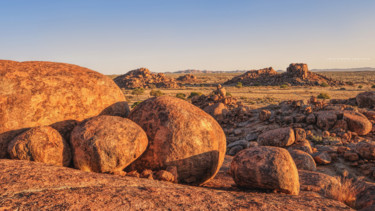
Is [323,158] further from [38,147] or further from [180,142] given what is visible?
[38,147]

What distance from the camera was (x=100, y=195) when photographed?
3.40m

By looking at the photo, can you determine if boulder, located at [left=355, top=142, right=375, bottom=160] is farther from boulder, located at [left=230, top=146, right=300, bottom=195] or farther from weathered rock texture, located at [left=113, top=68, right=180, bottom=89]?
weathered rock texture, located at [left=113, top=68, right=180, bottom=89]

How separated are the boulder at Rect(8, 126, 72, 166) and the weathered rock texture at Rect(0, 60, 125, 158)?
537 millimetres

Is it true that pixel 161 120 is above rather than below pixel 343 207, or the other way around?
above

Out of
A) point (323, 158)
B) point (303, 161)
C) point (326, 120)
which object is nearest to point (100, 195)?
point (303, 161)

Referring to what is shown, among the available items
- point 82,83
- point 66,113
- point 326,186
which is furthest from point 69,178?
point 326,186

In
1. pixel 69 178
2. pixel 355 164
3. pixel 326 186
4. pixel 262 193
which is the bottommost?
pixel 355 164

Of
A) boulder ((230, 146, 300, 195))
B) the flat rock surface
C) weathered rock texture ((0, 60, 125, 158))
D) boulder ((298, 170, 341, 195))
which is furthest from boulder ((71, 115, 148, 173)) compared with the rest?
boulder ((298, 170, 341, 195))

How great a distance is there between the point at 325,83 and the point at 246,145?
38494 mm

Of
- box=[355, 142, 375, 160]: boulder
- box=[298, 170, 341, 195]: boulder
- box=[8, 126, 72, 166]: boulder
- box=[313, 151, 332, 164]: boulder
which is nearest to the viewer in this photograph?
box=[8, 126, 72, 166]: boulder

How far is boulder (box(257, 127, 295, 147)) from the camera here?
10.3m

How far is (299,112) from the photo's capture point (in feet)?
47.9

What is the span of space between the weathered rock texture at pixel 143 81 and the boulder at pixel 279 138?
38.9 m

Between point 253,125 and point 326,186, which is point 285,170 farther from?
point 253,125
